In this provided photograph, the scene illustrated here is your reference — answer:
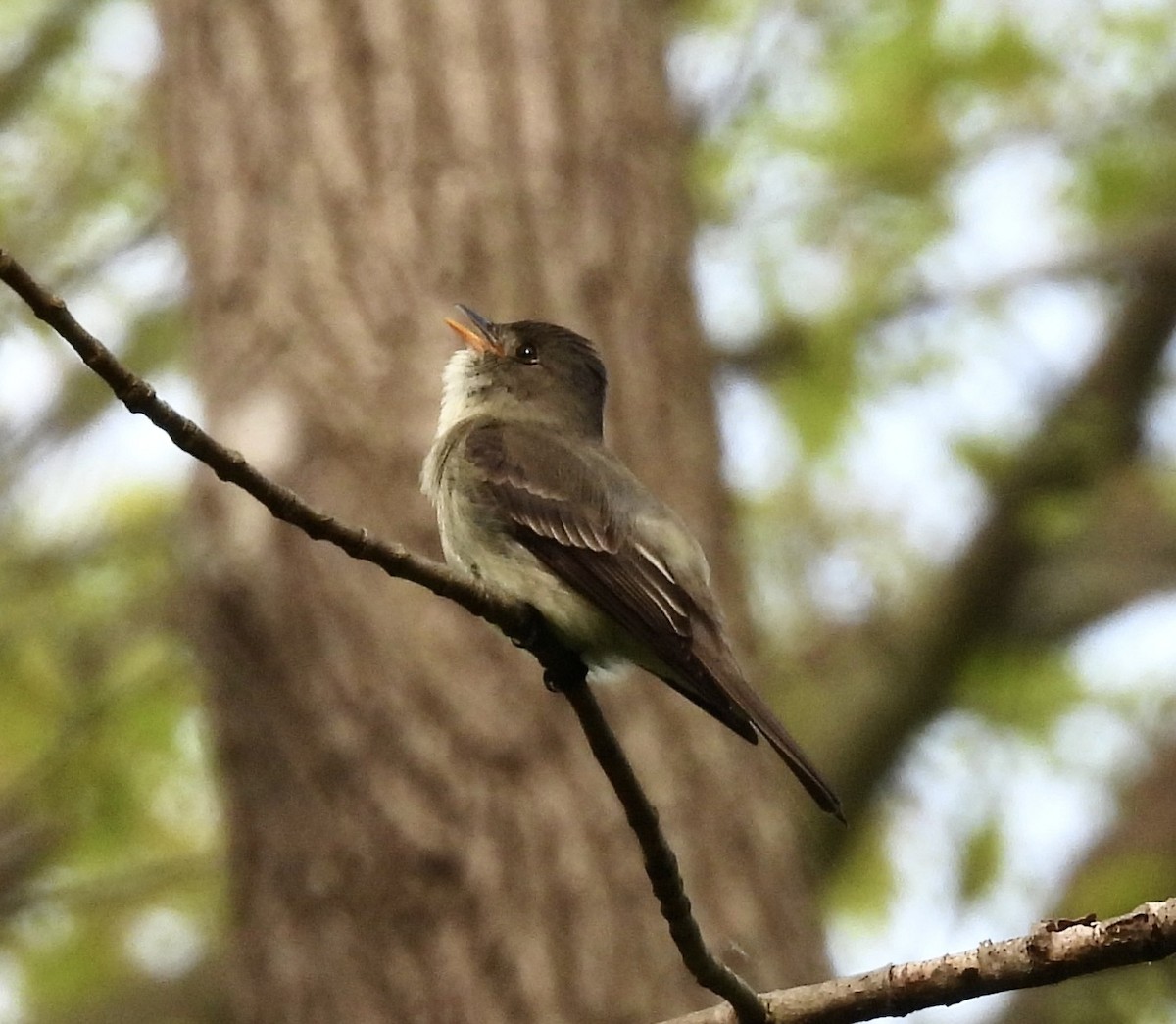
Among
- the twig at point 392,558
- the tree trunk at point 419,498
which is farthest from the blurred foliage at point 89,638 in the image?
the twig at point 392,558

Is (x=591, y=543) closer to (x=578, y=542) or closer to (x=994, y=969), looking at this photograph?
(x=578, y=542)

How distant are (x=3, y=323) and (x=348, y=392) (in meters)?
1.03

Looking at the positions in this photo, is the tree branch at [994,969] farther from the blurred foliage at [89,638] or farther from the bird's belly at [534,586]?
the blurred foliage at [89,638]

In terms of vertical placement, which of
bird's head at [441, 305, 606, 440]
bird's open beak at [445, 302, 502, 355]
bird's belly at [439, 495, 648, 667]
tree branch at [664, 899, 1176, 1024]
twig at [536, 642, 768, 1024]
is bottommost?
tree branch at [664, 899, 1176, 1024]

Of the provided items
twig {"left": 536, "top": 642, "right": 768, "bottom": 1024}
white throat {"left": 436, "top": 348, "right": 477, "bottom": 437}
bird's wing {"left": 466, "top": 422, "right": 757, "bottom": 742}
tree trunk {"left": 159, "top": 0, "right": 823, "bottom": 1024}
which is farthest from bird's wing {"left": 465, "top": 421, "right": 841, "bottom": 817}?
tree trunk {"left": 159, "top": 0, "right": 823, "bottom": 1024}

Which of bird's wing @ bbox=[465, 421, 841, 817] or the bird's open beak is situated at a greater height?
the bird's open beak

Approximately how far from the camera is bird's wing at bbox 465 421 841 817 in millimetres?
3639

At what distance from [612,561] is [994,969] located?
159 cm

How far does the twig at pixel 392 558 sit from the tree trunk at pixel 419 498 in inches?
84.7

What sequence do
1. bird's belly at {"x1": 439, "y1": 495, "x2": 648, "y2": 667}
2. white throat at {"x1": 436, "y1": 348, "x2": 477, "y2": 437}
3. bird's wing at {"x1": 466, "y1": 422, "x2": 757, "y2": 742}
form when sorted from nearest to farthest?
bird's wing at {"x1": 466, "y1": 422, "x2": 757, "y2": 742}
bird's belly at {"x1": 439, "y1": 495, "x2": 648, "y2": 667}
white throat at {"x1": 436, "y1": 348, "x2": 477, "y2": 437}

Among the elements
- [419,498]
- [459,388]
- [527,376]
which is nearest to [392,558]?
[527,376]

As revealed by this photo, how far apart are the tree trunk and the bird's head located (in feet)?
1.79

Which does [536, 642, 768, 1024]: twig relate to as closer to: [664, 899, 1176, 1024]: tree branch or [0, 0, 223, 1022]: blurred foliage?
[664, 899, 1176, 1024]: tree branch

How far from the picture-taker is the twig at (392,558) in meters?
Answer: 2.74
